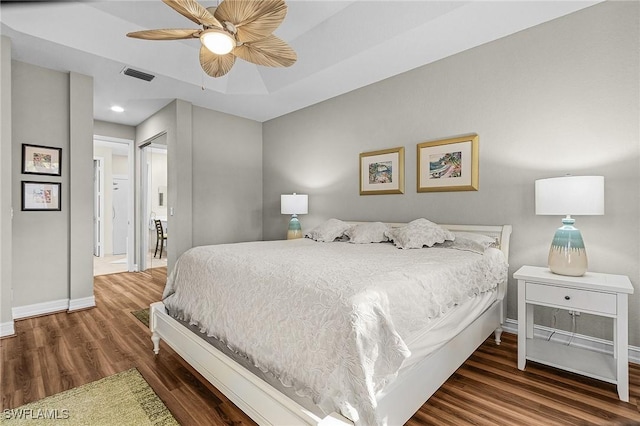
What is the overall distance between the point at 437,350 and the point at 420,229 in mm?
1242

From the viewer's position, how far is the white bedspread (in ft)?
3.81

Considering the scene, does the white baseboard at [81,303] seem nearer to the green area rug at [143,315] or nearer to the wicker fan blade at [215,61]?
the green area rug at [143,315]

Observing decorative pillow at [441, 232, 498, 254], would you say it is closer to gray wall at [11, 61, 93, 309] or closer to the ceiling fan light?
the ceiling fan light

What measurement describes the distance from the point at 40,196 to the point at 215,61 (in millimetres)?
2605

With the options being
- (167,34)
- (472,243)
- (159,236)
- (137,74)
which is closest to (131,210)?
(159,236)

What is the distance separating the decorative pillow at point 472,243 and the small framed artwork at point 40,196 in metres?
4.10

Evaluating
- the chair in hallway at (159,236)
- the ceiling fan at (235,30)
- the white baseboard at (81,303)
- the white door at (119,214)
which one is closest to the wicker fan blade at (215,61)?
the ceiling fan at (235,30)

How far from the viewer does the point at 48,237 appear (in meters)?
3.33

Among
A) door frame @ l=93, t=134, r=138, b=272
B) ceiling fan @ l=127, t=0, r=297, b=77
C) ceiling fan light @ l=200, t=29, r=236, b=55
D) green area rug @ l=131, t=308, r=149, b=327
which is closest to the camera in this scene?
ceiling fan @ l=127, t=0, r=297, b=77

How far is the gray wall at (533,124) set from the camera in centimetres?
217

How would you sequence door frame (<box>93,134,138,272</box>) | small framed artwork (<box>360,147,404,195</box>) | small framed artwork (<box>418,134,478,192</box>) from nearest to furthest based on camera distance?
1. small framed artwork (<box>418,134,478,192</box>)
2. small framed artwork (<box>360,147,404,195</box>)
3. door frame (<box>93,134,138,272</box>)

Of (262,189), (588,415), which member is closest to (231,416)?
(588,415)

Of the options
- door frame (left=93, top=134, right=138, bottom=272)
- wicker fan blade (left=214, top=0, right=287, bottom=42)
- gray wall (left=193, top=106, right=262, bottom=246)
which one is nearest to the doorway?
door frame (left=93, top=134, right=138, bottom=272)

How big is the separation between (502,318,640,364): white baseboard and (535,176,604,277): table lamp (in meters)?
0.70
